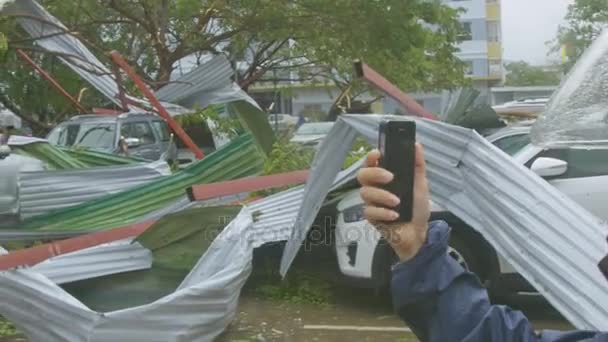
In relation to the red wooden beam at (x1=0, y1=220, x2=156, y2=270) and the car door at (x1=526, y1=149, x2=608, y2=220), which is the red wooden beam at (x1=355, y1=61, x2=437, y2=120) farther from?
the red wooden beam at (x1=0, y1=220, x2=156, y2=270)

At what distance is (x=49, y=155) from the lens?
24.8ft

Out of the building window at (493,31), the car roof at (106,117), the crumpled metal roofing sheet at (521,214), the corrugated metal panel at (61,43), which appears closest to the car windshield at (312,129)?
the car roof at (106,117)

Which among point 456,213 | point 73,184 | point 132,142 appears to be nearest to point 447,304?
point 456,213

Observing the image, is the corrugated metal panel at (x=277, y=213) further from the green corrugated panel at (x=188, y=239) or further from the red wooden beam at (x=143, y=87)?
the red wooden beam at (x=143, y=87)

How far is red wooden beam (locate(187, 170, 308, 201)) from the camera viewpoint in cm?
575

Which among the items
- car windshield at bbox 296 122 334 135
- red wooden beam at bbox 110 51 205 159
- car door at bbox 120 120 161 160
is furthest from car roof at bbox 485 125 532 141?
car windshield at bbox 296 122 334 135

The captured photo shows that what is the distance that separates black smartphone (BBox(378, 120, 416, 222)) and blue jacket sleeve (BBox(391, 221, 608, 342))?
15cm

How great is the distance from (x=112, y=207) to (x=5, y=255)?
1.44 meters

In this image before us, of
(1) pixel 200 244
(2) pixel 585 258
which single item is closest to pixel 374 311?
(1) pixel 200 244

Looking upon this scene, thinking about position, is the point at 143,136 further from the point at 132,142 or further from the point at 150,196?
the point at 150,196

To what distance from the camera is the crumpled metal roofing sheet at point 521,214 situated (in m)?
4.13

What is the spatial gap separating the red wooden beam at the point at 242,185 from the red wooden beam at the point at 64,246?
42 cm

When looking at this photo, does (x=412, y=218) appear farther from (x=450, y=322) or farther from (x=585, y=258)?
(x=585, y=258)

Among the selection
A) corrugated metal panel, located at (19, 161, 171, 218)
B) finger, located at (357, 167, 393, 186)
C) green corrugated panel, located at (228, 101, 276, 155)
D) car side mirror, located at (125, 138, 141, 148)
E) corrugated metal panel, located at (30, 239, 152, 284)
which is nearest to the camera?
finger, located at (357, 167, 393, 186)
